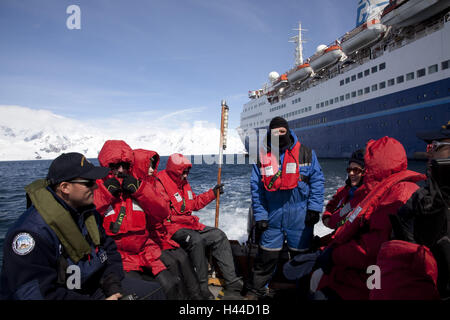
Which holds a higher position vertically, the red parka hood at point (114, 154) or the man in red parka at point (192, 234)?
the red parka hood at point (114, 154)

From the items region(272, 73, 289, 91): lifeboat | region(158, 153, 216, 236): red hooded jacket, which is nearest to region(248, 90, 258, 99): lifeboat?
region(272, 73, 289, 91): lifeboat

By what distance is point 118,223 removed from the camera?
2.54m

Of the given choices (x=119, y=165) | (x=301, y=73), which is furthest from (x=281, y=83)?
(x=119, y=165)

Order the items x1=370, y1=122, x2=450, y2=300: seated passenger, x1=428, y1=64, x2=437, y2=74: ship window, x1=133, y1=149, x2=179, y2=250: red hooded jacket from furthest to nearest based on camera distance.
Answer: x1=428, y1=64, x2=437, y2=74: ship window, x1=133, y1=149, x2=179, y2=250: red hooded jacket, x1=370, y1=122, x2=450, y2=300: seated passenger

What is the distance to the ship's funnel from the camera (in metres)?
30.8

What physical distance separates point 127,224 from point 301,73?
38.0m

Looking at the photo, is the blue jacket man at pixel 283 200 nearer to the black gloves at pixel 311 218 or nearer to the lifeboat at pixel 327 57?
the black gloves at pixel 311 218

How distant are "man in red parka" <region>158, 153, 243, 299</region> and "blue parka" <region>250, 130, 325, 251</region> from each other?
2.66ft

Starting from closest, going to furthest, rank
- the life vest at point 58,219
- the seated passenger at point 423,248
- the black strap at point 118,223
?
the seated passenger at point 423,248 < the life vest at point 58,219 < the black strap at point 118,223

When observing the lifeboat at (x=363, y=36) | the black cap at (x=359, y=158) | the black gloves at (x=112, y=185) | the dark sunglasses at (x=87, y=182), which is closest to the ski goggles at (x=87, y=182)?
the dark sunglasses at (x=87, y=182)

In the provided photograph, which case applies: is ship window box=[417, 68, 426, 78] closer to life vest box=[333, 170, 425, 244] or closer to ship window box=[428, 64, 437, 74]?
ship window box=[428, 64, 437, 74]

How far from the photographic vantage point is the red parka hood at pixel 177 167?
3.75 metres

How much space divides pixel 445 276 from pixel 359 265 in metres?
0.65

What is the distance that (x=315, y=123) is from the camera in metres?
33.2
